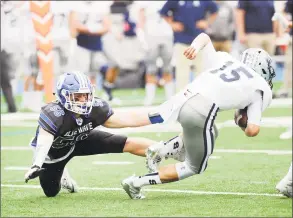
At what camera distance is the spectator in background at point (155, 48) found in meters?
15.7

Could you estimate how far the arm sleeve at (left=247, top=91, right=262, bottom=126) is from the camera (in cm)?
621

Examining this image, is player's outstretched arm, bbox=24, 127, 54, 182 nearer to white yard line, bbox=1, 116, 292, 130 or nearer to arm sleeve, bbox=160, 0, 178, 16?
white yard line, bbox=1, 116, 292, 130

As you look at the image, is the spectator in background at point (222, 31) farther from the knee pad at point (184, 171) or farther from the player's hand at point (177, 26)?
the knee pad at point (184, 171)

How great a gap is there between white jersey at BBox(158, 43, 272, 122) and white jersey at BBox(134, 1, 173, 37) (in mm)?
9539

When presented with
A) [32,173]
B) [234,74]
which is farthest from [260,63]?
[32,173]

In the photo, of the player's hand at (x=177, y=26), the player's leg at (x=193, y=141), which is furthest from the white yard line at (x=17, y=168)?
the player's hand at (x=177, y=26)

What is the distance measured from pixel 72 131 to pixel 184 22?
297 inches

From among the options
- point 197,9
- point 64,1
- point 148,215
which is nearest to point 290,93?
point 197,9

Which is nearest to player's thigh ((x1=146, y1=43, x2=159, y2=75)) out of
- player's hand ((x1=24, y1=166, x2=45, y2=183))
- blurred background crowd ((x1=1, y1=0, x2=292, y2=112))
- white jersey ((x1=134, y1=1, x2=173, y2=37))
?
blurred background crowd ((x1=1, y1=0, x2=292, y2=112))

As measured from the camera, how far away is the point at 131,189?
6.63 metres

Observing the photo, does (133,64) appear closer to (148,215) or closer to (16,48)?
(16,48)

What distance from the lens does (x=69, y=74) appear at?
22.3 feet

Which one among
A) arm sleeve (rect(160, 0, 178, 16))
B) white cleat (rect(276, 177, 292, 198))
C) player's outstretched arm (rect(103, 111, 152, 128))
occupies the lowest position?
arm sleeve (rect(160, 0, 178, 16))

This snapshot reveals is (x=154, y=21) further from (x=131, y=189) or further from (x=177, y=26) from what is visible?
(x=131, y=189)
